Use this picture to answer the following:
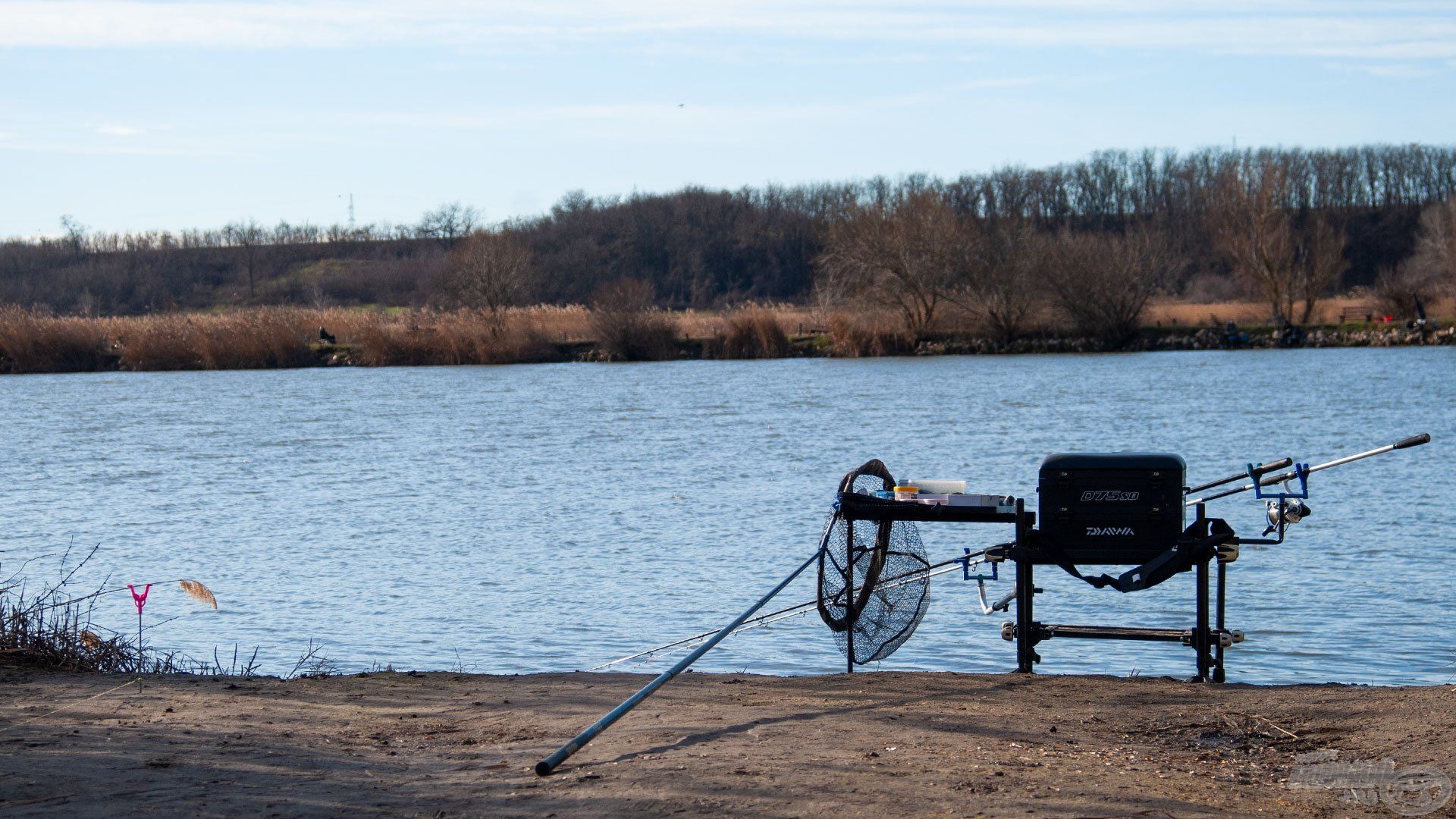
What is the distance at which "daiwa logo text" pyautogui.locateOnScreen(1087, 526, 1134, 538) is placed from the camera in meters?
8.02

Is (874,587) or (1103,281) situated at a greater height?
(1103,281)

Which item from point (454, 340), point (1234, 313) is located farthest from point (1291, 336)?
point (454, 340)

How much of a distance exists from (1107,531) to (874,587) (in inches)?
59.5

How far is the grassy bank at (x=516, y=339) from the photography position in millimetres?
60406

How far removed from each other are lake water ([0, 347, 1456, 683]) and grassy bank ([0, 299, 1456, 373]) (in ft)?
49.5

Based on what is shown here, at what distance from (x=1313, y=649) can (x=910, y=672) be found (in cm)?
342

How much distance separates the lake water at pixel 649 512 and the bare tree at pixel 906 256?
15.0 meters

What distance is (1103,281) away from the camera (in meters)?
60.3

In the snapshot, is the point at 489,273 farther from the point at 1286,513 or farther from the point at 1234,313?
the point at 1286,513

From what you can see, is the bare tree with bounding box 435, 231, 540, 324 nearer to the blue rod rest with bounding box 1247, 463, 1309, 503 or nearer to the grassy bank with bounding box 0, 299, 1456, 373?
the grassy bank with bounding box 0, 299, 1456, 373

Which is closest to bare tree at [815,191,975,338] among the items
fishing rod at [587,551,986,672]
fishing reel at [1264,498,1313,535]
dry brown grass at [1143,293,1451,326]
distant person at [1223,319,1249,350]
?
dry brown grass at [1143,293,1451,326]

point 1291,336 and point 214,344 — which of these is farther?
point 1291,336

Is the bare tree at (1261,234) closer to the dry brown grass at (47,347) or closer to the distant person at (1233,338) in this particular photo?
the distant person at (1233,338)

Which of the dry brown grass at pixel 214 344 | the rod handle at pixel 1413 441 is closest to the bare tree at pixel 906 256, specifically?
the dry brown grass at pixel 214 344
